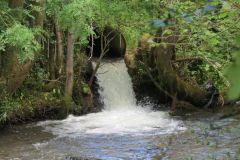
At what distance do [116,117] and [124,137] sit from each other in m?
2.30

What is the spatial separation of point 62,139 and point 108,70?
4863 mm

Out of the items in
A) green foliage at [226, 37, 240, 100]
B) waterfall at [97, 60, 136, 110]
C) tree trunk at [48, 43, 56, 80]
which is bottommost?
waterfall at [97, 60, 136, 110]

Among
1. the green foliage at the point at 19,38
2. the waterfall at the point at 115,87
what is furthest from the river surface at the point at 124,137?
the green foliage at the point at 19,38

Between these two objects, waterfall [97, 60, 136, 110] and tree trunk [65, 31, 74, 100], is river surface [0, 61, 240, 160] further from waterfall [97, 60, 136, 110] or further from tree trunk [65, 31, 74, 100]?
tree trunk [65, 31, 74, 100]

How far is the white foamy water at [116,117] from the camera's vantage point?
407 inches

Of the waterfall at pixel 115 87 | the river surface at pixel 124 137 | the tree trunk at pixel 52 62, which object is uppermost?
the tree trunk at pixel 52 62

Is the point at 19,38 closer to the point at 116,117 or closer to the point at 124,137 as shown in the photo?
the point at 124,137

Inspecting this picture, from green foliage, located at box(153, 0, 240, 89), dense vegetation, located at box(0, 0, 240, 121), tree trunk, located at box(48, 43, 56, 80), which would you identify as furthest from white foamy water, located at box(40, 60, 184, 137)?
green foliage, located at box(153, 0, 240, 89)

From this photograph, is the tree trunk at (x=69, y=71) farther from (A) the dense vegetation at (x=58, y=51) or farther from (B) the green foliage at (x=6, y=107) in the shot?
(B) the green foliage at (x=6, y=107)

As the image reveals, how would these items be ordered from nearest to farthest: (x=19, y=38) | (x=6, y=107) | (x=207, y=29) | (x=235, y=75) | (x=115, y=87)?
(x=235, y=75) < (x=207, y=29) < (x=19, y=38) < (x=6, y=107) < (x=115, y=87)

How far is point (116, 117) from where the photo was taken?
11.9m

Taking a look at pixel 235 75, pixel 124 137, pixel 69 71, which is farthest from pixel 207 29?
pixel 69 71

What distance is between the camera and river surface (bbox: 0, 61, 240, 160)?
26.9 feet

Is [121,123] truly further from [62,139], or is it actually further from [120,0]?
[120,0]
